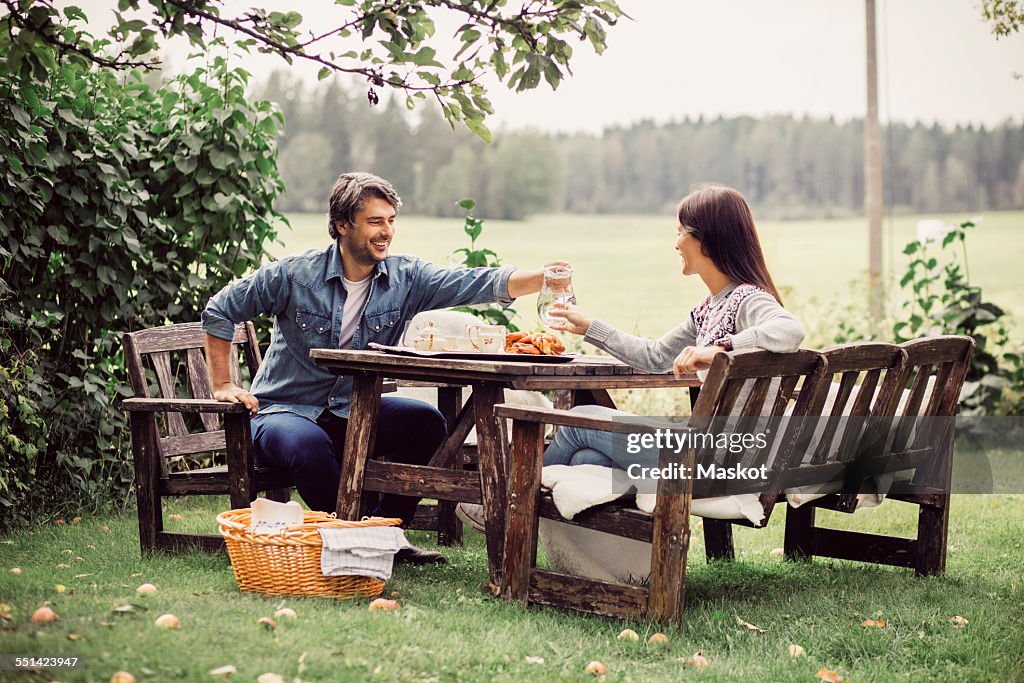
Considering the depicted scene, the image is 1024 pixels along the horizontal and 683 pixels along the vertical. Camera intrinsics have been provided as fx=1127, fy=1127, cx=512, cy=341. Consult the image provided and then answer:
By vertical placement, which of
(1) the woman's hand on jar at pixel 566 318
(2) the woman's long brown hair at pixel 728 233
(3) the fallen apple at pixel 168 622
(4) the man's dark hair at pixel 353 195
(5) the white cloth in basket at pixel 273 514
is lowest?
(3) the fallen apple at pixel 168 622

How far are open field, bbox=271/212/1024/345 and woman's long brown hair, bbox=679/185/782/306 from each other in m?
4.50

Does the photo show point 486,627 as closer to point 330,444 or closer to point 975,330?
point 330,444

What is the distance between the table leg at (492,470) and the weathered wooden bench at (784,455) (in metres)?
0.11

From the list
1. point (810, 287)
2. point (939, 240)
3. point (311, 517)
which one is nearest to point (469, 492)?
point (311, 517)

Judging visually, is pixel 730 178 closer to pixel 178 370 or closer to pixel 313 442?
pixel 178 370

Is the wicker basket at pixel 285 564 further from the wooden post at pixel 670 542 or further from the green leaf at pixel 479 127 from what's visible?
the green leaf at pixel 479 127

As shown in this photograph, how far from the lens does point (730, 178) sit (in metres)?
11.6

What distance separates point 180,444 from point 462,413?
115cm

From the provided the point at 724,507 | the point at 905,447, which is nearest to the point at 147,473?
the point at 724,507

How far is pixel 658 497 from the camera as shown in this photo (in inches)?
119

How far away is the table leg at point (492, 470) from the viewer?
3.46 m

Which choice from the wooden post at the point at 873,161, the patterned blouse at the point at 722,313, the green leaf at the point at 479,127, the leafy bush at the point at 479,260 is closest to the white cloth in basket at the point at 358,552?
the patterned blouse at the point at 722,313

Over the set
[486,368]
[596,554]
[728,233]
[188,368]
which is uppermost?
[728,233]

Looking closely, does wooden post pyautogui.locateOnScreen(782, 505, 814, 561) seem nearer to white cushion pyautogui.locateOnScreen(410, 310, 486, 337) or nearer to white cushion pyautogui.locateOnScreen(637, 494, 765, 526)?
white cushion pyautogui.locateOnScreen(637, 494, 765, 526)
